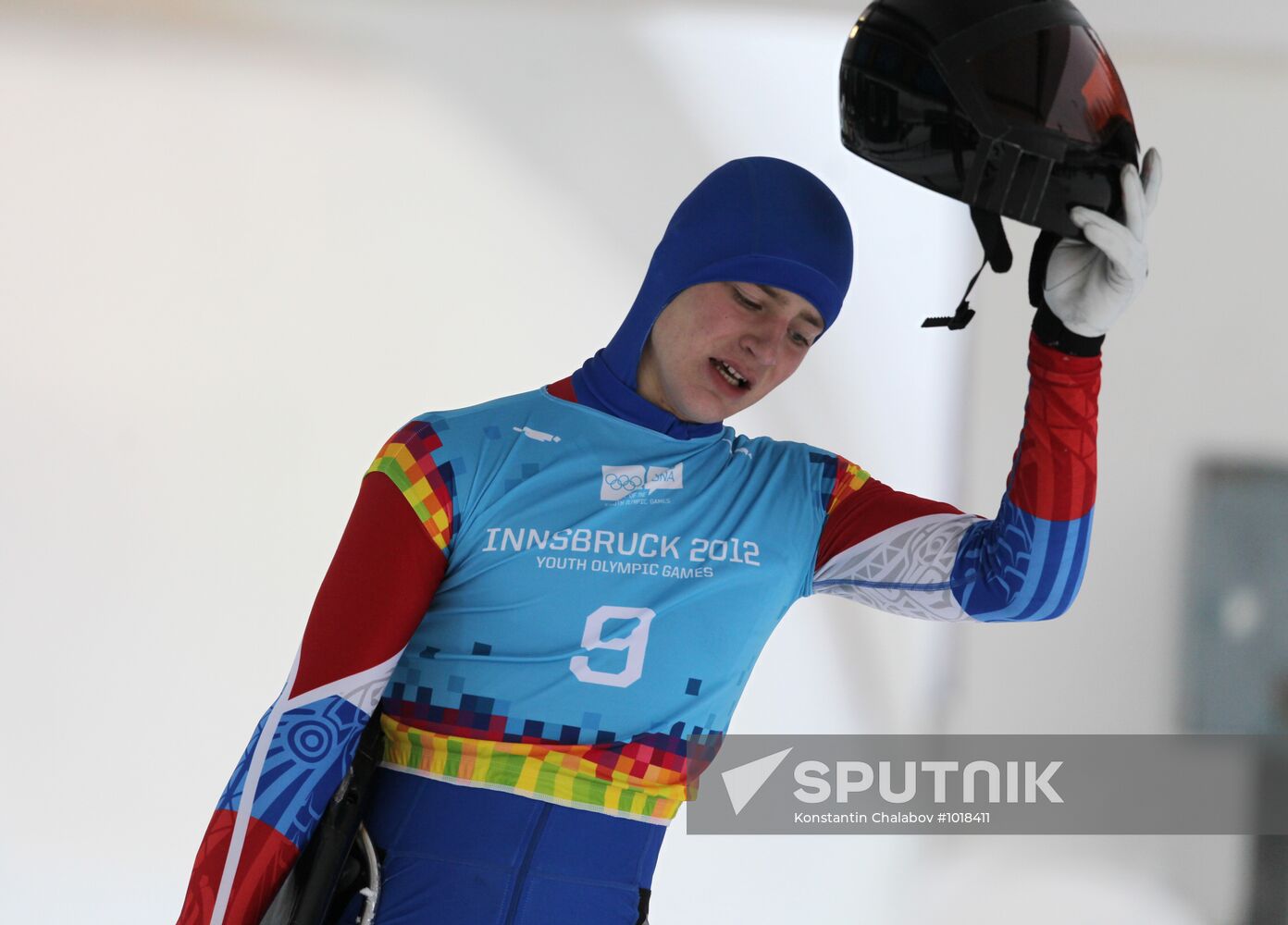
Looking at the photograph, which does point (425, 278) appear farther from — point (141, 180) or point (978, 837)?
point (978, 837)

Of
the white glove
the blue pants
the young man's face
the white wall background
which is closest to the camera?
the white glove

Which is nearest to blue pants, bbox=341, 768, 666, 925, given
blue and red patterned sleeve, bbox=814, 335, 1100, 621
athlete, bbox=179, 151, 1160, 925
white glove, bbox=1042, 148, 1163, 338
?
athlete, bbox=179, 151, 1160, 925

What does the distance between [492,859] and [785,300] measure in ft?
2.26

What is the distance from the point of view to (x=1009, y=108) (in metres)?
1.27

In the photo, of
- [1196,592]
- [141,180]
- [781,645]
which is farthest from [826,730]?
[141,180]

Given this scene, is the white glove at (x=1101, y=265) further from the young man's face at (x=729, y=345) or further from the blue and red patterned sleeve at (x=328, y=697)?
the blue and red patterned sleeve at (x=328, y=697)

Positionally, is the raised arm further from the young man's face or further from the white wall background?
the white wall background

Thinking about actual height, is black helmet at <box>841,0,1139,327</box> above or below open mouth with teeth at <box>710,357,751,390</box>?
above

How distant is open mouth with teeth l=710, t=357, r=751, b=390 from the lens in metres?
1.51

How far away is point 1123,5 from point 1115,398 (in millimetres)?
913

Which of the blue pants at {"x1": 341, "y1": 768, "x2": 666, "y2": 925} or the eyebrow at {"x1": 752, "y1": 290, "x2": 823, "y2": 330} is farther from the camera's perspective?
the eyebrow at {"x1": 752, "y1": 290, "x2": 823, "y2": 330}

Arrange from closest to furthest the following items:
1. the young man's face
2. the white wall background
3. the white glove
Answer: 1. the white glove
2. the young man's face
3. the white wall background

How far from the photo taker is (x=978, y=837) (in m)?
3.18

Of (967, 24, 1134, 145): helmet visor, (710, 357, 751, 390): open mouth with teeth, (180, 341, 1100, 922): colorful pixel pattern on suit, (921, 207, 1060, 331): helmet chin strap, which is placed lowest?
(180, 341, 1100, 922): colorful pixel pattern on suit
